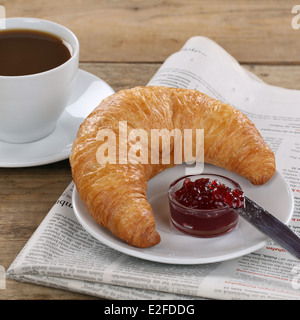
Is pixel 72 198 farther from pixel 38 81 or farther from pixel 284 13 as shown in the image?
pixel 284 13

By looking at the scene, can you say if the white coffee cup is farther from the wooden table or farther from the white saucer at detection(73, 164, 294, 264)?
the white saucer at detection(73, 164, 294, 264)

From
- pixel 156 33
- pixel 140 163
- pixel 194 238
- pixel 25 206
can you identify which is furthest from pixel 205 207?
pixel 156 33

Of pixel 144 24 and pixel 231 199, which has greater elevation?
pixel 231 199

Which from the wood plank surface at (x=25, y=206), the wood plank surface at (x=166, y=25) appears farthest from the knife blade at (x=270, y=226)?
the wood plank surface at (x=166, y=25)

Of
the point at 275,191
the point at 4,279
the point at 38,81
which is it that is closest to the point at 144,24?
the point at 38,81

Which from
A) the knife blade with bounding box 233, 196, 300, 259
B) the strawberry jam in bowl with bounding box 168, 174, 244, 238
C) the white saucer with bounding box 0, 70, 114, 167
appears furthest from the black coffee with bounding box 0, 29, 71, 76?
the knife blade with bounding box 233, 196, 300, 259
